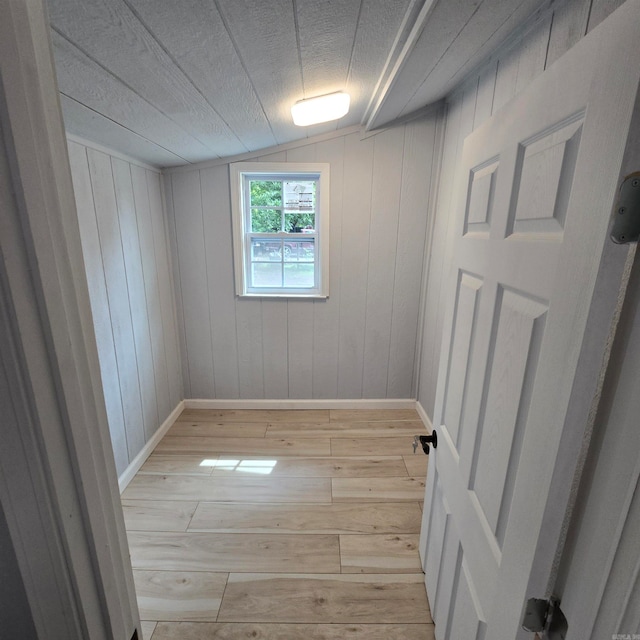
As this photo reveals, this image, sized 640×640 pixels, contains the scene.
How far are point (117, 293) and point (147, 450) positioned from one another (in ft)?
3.76

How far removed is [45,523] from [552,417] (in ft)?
2.55

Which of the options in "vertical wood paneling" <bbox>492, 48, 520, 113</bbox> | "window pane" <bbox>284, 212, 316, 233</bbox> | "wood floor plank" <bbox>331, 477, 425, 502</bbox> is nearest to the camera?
"vertical wood paneling" <bbox>492, 48, 520, 113</bbox>

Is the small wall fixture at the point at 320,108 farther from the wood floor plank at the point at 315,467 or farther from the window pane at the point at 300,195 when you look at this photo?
A: the wood floor plank at the point at 315,467

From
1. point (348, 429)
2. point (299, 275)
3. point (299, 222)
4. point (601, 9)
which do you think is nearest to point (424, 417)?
point (348, 429)

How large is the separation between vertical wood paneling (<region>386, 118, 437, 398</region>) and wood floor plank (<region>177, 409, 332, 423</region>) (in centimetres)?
69

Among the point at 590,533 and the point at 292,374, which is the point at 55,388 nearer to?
the point at 590,533

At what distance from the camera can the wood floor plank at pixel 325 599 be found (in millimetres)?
1358

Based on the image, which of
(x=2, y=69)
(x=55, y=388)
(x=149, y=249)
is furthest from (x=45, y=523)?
(x=149, y=249)

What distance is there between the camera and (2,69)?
1.12 feet

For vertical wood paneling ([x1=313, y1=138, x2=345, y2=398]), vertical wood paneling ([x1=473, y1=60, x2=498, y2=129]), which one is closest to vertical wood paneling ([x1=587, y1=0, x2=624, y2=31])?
vertical wood paneling ([x1=473, y1=60, x2=498, y2=129])

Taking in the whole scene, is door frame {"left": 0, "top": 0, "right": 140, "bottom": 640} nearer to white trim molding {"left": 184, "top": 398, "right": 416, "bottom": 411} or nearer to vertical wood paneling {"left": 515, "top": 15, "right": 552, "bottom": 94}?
vertical wood paneling {"left": 515, "top": 15, "right": 552, "bottom": 94}

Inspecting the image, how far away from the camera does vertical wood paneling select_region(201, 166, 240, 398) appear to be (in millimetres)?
2504

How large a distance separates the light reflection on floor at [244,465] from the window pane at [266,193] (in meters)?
1.95

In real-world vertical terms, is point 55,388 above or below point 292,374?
above
